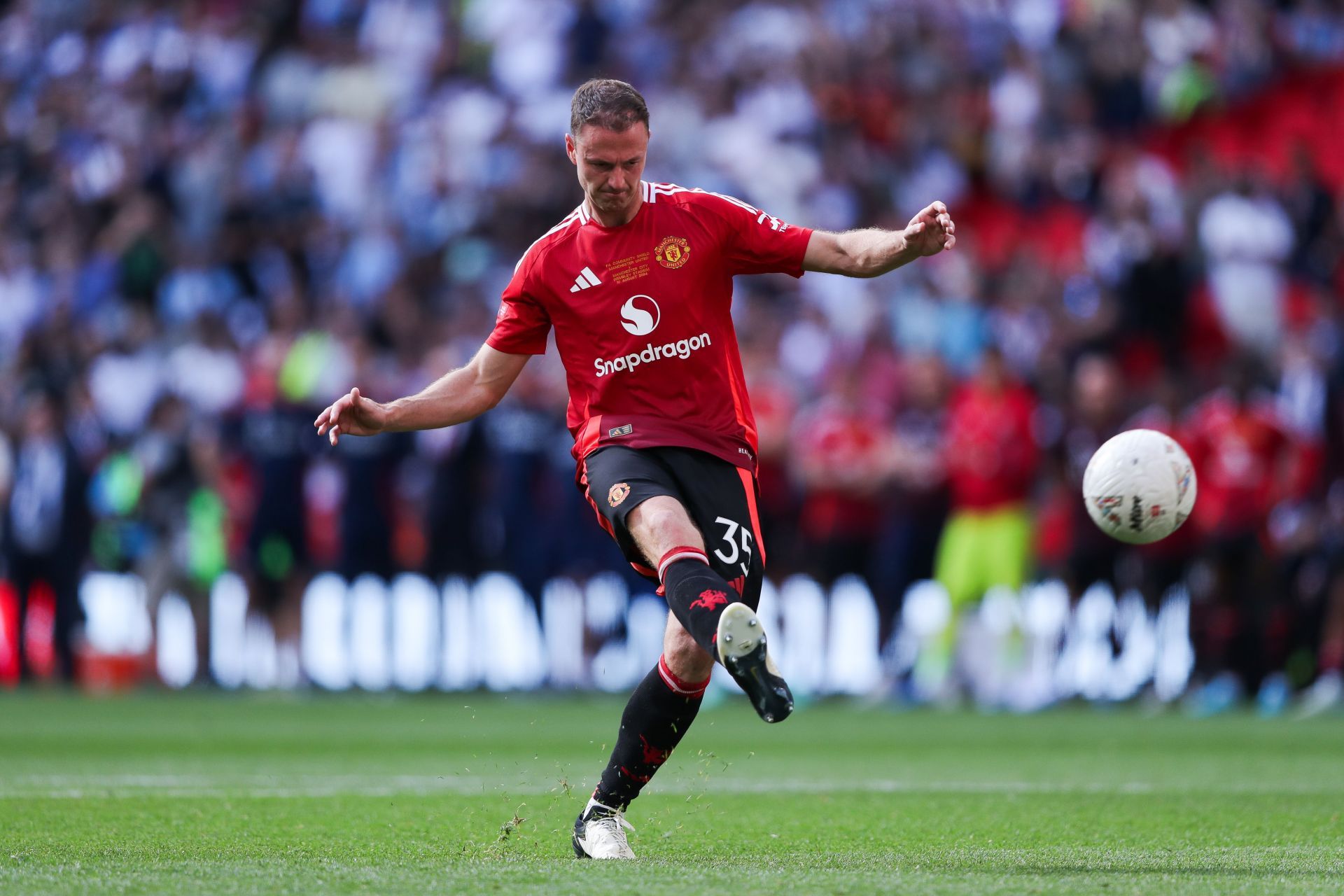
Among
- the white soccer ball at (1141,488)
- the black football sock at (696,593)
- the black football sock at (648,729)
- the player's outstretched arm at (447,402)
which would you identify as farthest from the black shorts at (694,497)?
the white soccer ball at (1141,488)

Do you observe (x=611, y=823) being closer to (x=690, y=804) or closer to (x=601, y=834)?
(x=601, y=834)

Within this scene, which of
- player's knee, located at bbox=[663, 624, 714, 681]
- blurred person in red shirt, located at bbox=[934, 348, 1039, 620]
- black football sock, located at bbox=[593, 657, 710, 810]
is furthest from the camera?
blurred person in red shirt, located at bbox=[934, 348, 1039, 620]

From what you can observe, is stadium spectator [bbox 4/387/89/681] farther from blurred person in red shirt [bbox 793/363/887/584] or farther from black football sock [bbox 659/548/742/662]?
black football sock [bbox 659/548/742/662]

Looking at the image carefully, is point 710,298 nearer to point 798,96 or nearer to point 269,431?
point 269,431

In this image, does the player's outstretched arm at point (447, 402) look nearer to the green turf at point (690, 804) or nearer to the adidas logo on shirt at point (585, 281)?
the adidas logo on shirt at point (585, 281)

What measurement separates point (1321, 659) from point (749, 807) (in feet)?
26.3

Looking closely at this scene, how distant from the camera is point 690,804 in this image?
7977 mm

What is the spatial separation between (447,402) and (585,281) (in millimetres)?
657

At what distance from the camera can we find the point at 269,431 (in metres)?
15.9

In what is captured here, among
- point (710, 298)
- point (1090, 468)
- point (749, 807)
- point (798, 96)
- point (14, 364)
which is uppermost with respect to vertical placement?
point (798, 96)

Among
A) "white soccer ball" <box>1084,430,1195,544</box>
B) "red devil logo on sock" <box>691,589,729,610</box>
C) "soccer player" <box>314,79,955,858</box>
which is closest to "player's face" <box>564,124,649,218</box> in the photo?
"soccer player" <box>314,79,955,858</box>

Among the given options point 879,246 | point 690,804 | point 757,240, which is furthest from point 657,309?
point 690,804

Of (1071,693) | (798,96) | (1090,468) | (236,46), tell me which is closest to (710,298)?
(1090,468)

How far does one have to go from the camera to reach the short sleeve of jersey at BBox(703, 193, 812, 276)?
6.21m
